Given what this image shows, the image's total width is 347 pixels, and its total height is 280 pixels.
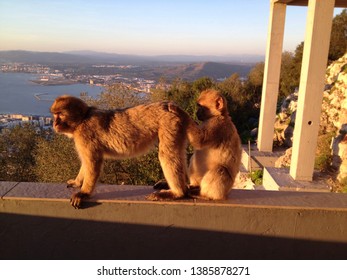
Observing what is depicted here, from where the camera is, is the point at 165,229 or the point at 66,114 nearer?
the point at 165,229

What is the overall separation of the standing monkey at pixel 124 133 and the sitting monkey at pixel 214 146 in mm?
138

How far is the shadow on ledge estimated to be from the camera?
8.44 ft

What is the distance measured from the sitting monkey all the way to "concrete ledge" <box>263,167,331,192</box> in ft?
20.3

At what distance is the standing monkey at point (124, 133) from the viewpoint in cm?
283

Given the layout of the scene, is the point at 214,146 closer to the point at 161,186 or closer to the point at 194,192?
the point at 194,192

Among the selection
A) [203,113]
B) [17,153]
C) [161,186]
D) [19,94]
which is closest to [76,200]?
[161,186]

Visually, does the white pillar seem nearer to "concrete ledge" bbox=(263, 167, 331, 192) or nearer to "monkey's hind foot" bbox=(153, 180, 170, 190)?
"concrete ledge" bbox=(263, 167, 331, 192)

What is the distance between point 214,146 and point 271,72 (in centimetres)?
966

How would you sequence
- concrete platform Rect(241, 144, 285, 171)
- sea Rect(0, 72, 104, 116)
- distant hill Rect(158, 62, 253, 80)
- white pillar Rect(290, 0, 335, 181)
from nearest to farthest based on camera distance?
white pillar Rect(290, 0, 335, 181), concrete platform Rect(241, 144, 285, 171), sea Rect(0, 72, 104, 116), distant hill Rect(158, 62, 253, 80)

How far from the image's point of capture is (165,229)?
2572 millimetres

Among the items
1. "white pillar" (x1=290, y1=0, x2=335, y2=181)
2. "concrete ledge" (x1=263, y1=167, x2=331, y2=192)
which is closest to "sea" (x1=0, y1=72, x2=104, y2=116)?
"concrete ledge" (x1=263, y1=167, x2=331, y2=192)

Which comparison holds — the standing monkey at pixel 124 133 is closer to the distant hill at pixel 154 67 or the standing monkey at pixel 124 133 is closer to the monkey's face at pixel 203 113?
the monkey's face at pixel 203 113

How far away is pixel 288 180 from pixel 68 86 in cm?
1031

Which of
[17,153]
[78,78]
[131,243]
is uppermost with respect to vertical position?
[78,78]
